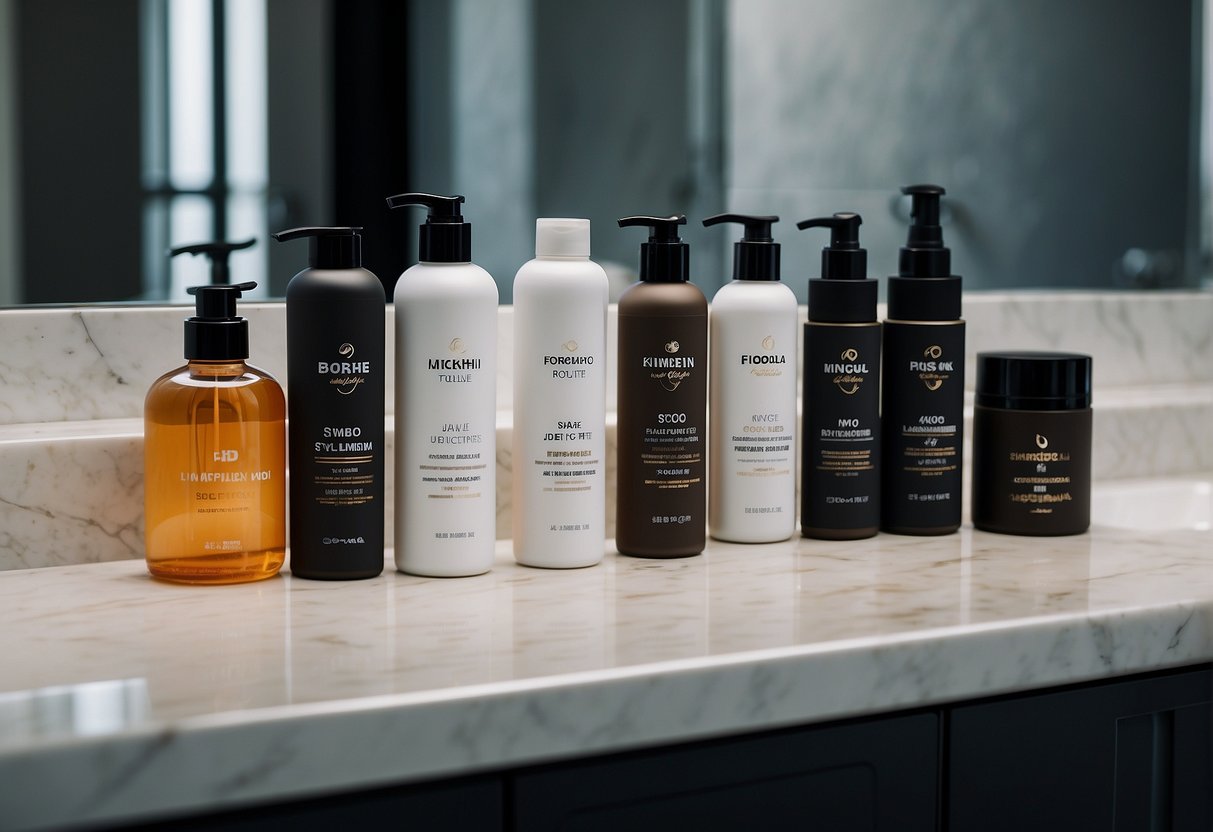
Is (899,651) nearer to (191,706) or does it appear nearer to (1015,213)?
(191,706)

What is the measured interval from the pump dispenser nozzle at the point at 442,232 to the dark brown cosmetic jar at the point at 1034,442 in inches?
16.5

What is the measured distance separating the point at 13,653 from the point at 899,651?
448 mm

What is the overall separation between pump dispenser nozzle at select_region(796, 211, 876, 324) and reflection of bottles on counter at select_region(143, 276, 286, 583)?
15.2 inches

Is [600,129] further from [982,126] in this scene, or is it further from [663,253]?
[982,126]

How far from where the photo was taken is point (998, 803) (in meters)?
0.70

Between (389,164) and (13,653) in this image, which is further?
(389,164)

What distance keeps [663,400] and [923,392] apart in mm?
218

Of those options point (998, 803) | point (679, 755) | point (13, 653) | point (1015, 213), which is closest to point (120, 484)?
point (13, 653)

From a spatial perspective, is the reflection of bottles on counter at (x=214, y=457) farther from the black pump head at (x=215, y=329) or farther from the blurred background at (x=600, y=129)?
the blurred background at (x=600, y=129)

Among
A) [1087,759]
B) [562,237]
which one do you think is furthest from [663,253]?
[1087,759]

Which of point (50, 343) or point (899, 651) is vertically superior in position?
point (50, 343)

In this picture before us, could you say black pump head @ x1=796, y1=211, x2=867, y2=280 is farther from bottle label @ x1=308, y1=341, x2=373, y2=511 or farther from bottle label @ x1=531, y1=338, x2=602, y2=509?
bottle label @ x1=308, y1=341, x2=373, y2=511

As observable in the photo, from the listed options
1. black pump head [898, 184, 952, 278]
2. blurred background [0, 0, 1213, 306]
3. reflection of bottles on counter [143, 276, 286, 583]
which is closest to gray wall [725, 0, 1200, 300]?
blurred background [0, 0, 1213, 306]

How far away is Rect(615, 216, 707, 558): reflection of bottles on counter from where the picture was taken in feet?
2.77
